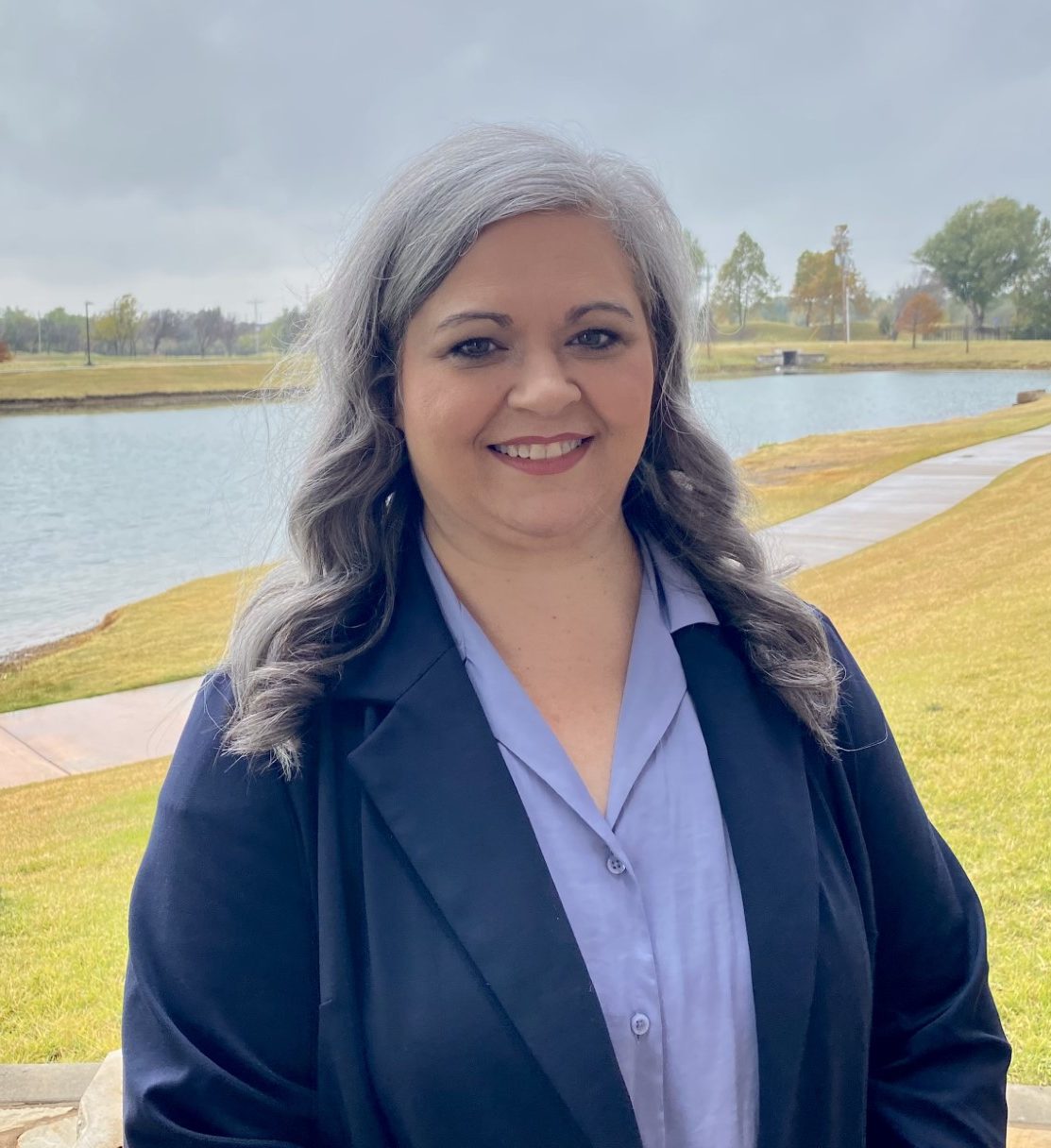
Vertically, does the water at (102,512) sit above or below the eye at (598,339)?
below

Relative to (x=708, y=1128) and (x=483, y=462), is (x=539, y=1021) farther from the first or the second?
(x=483, y=462)

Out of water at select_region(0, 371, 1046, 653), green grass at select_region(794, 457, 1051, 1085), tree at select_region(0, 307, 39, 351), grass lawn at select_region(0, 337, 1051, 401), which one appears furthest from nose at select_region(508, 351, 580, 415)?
tree at select_region(0, 307, 39, 351)

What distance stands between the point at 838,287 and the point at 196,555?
7.03 m

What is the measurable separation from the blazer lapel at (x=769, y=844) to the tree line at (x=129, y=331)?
4.24m

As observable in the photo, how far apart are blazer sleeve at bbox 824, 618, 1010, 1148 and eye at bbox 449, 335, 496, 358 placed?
545 millimetres

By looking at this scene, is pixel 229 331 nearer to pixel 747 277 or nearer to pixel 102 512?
pixel 102 512

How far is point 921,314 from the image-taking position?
9102 mm

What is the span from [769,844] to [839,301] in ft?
35.7

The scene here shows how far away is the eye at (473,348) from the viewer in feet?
3.35

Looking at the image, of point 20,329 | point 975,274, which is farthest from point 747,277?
point 20,329

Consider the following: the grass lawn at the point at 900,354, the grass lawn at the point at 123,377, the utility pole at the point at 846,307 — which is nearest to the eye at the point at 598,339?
the grass lawn at the point at 123,377

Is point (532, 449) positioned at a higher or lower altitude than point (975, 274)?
lower

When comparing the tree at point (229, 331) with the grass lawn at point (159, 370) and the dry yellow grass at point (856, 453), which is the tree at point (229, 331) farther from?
the dry yellow grass at point (856, 453)

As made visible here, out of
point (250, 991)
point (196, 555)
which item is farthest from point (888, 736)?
point (196, 555)
